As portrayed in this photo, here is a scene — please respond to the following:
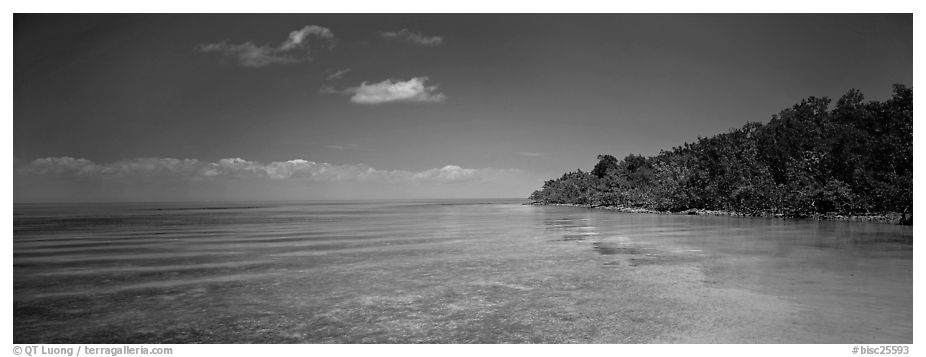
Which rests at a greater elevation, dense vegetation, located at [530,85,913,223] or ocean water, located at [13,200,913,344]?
dense vegetation, located at [530,85,913,223]

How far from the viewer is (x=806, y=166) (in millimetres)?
40406

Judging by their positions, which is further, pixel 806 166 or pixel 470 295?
pixel 806 166

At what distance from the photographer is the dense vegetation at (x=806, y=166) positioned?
104 ft

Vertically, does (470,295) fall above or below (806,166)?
below

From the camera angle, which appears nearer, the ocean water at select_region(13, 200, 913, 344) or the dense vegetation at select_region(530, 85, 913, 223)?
the ocean water at select_region(13, 200, 913, 344)

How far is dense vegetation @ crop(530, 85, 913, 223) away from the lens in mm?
31656

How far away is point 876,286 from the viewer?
1127 centimetres

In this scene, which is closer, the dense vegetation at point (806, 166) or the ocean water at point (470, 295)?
the ocean water at point (470, 295)

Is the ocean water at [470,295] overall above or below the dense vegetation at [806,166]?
below
